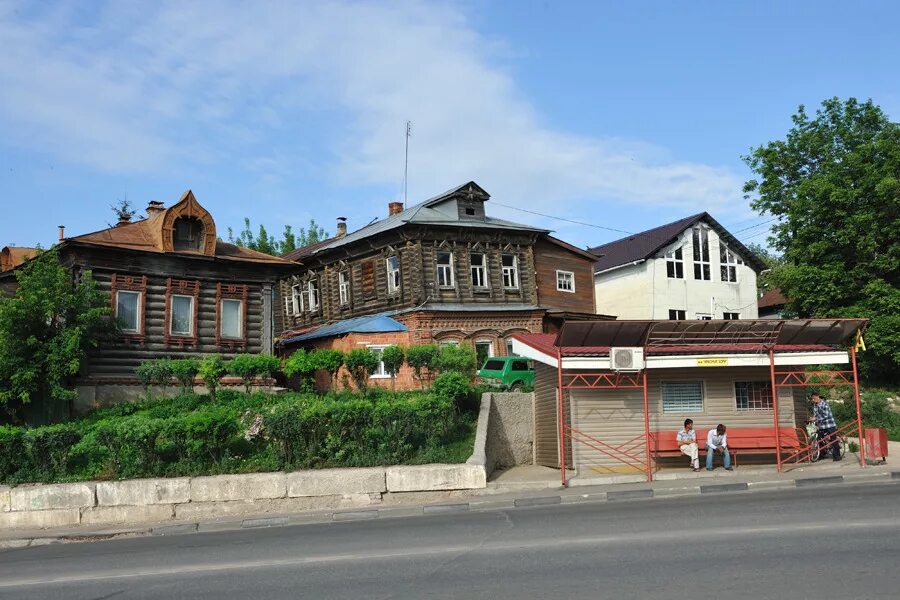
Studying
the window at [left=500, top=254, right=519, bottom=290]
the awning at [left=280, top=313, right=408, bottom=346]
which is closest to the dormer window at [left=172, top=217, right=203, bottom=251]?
the awning at [left=280, top=313, right=408, bottom=346]

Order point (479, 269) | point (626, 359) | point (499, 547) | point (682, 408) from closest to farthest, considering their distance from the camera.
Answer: point (499, 547), point (626, 359), point (682, 408), point (479, 269)

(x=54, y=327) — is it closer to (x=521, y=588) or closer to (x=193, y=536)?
(x=193, y=536)

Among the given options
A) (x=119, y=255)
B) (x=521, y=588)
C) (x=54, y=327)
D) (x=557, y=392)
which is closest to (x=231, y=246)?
(x=119, y=255)

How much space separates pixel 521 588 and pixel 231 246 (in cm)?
2407

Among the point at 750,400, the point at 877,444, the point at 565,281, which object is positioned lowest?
the point at 877,444

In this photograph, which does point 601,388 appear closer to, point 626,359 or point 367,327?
point 626,359

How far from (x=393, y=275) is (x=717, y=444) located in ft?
67.4

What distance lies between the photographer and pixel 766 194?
133 ft

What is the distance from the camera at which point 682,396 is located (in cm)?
2048

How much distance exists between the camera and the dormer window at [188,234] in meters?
28.3

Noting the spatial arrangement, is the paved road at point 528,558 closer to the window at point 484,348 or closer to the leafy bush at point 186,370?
the leafy bush at point 186,370

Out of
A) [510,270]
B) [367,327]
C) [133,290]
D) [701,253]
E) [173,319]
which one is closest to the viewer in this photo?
[133,290]

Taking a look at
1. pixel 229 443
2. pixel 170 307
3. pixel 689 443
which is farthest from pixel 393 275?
pixel 689 443

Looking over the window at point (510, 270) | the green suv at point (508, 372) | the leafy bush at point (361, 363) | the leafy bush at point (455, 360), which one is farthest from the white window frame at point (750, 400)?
the window at point (510, 270)
